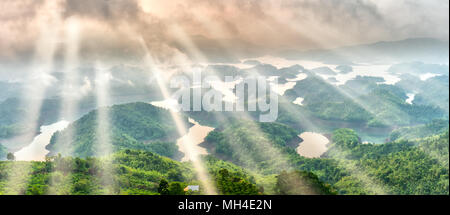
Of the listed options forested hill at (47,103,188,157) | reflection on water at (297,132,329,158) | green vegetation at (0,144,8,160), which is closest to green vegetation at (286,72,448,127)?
reflection on water at (297,132,329,158)

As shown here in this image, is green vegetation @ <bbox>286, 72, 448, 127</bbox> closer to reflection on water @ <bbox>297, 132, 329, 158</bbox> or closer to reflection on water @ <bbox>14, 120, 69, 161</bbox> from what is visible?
reflection on water @ <bbox>297, 132, 329, 158</bbox>

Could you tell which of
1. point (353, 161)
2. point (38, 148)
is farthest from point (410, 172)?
→ point (38, 148)

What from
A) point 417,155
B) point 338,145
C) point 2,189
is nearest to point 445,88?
point 338,145

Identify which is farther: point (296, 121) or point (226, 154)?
point (296, 121)

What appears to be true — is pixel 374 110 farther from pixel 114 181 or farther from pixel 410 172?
pixel 114 181

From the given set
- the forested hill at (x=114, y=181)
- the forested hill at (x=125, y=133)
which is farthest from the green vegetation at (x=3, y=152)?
the forested hill at (x=114, y=181)

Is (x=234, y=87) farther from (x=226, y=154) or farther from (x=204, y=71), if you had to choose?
(x=226, y=154)
